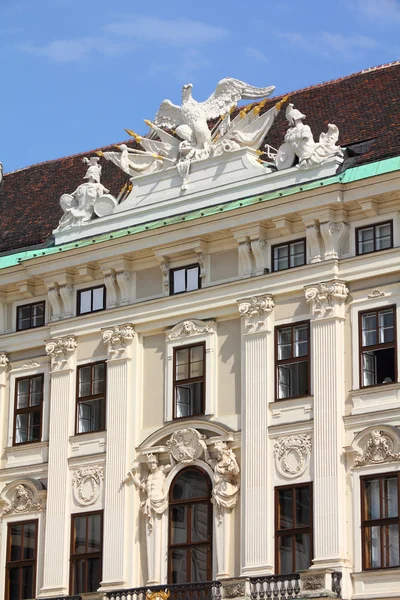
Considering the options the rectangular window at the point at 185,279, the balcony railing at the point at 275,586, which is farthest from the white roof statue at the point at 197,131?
the balcony railing at the point at 275,586

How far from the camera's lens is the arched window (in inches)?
1572

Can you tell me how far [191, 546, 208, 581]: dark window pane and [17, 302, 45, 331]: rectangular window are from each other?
28.5 ft

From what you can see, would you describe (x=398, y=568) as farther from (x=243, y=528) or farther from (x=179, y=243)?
(x=179, y=243)

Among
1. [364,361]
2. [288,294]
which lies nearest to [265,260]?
[288,294]

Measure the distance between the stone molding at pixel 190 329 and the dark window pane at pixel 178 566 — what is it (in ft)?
17.9

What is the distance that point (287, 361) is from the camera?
39.8 m

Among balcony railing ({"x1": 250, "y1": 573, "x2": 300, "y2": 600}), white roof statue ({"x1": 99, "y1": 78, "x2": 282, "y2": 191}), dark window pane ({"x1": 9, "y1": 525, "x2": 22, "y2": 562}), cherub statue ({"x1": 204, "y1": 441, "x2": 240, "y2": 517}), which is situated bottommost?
balcony railing ({"x1": 250, "y1": 573, "x2": 300, "y2": 600})

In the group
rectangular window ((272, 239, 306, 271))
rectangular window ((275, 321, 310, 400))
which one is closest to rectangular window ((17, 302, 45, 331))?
rectangular window ((272, 239, 306, 271))

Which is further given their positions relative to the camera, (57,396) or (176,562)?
(57,396)

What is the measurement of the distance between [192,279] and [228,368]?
106 inches

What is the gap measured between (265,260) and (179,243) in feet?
8.46

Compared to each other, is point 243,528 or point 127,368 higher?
point 127,368

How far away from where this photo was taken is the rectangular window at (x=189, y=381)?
4128 centimetres

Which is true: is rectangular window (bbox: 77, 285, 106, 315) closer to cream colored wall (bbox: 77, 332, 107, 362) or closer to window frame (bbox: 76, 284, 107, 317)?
window frame (bbox: 76, 284, 107, 317)
